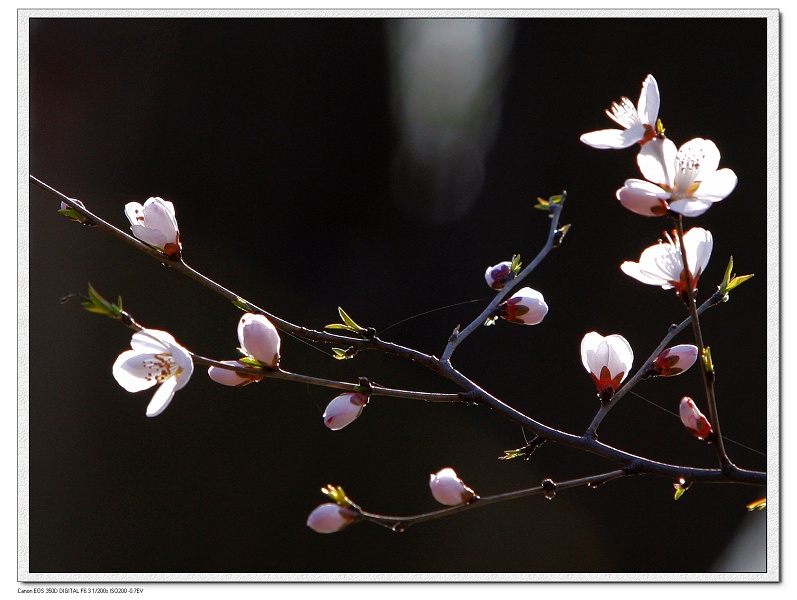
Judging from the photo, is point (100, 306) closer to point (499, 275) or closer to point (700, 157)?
point (499, 275)

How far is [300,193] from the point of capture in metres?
1.67

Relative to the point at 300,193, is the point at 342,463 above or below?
below

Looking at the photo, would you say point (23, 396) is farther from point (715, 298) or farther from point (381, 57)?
point (381, 57)

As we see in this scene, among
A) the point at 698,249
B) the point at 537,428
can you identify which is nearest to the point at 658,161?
the point at 698,249

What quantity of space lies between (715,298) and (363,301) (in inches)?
43.1

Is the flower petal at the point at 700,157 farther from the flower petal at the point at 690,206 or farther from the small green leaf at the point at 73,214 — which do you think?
the small green leaf at the point at 73,214

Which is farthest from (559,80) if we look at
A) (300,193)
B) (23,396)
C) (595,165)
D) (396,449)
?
(23,396)

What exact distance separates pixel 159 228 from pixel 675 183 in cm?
44

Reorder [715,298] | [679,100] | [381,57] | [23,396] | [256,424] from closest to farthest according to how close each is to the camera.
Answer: [715,298] < [23,396] < [679,100] < [381,57] < [256,424]

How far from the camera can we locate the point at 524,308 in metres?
0.69

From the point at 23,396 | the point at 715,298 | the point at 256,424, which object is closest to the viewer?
the point at 715,298

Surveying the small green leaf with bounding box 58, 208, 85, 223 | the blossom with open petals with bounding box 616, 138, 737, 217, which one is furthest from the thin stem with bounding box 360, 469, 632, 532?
the small green leaf with bounding box 58, 208, 85, 223

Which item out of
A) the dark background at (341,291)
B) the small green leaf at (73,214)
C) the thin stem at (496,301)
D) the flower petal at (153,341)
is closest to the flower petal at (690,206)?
the thin stem at (496,301)

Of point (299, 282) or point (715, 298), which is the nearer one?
point (715, 298)
